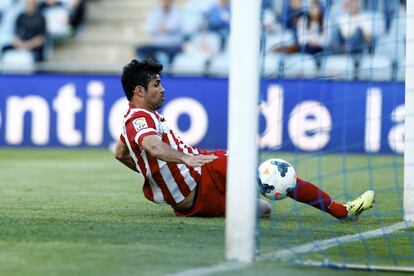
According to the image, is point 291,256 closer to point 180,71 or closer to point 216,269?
point 216,269

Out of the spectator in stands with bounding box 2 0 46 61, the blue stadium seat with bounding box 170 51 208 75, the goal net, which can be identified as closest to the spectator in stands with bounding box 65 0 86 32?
the spectator in stands with bounding box 2 0 46 61

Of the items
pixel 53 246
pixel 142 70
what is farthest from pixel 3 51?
pixel 53 246

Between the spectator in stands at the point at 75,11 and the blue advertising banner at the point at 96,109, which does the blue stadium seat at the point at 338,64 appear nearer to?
the blue advertising banner at the point at 96,109

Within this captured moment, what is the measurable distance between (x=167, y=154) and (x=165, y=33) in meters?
11.2

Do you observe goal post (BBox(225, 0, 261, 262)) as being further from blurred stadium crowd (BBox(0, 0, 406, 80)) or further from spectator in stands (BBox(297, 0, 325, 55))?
spectator in stands (BBox(297, 0, 325, 55))

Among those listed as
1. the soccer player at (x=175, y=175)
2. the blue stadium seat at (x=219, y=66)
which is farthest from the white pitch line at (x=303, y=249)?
the blue stadium seat at (x=219, y=66)

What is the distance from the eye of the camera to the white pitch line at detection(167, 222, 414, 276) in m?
5.53

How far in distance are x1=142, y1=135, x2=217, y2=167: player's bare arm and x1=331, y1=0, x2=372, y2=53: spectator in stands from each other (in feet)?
26.4

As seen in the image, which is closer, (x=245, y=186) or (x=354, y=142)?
(x=245, y=186)

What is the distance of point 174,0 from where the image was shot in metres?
20.6

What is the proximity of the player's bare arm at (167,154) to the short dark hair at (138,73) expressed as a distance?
1.77ft

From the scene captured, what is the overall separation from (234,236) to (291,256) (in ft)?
1.40

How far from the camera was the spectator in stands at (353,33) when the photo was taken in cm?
1570

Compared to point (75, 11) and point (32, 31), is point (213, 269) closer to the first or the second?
point (32, 31)
